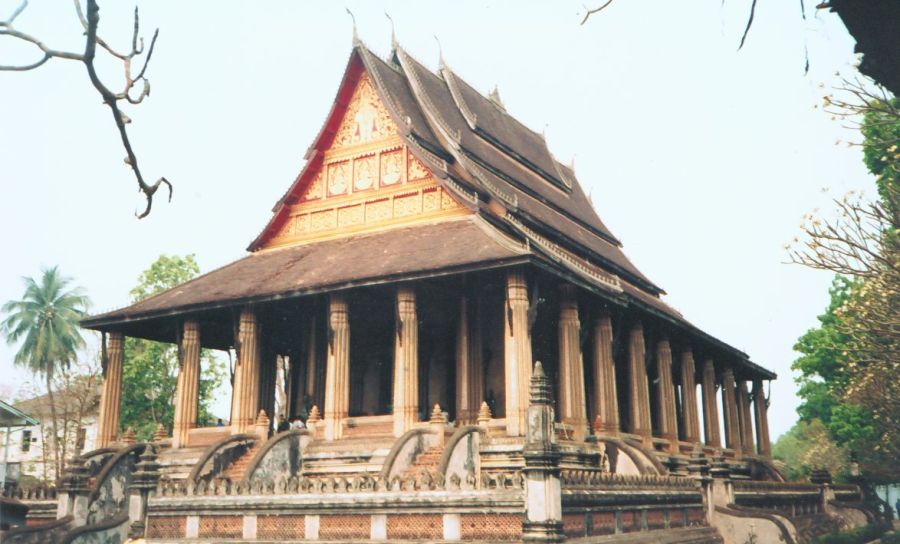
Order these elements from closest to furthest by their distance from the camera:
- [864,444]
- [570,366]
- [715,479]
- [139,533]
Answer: [139,533]
[715,479]
[570,366]
[864,444]

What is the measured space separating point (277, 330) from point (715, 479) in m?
13.3

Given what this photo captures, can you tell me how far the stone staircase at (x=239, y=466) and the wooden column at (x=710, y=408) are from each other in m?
17.0

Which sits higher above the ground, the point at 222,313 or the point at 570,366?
the point at 222,313

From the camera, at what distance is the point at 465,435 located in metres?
17.3

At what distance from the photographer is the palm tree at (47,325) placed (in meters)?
49.1

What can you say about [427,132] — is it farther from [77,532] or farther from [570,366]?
[77,532]

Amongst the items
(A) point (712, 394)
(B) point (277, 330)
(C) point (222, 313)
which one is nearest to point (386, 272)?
(C) point (222, 313)

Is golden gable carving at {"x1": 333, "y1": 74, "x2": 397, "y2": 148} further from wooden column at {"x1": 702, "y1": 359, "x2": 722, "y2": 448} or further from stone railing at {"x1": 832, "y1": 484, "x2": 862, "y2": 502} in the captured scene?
stone railing at {"x1": 832, "y1": 484, "x2": 862, "y2": 502}

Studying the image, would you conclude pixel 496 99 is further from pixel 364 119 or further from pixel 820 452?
pixel 820 452

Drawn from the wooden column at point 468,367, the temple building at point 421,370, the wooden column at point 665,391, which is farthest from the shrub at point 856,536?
the wooden column at point 468,367

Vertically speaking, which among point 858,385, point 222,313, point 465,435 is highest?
point 222,313

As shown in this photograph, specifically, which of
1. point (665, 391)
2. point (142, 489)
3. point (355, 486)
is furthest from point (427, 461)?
point (665, 391)

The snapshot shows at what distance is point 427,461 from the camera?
57.3ft

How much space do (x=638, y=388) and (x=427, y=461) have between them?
954 centimetres
